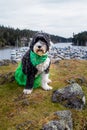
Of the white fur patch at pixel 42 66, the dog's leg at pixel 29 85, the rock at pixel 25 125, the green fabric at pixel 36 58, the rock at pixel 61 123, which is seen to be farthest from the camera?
the dog's leg at pixel 29 85

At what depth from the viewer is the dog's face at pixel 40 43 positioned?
8.40m

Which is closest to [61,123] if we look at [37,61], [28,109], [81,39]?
[28,109]

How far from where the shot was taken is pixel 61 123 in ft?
25.1

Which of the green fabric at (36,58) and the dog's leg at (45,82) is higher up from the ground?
the green fabric at (36,58)

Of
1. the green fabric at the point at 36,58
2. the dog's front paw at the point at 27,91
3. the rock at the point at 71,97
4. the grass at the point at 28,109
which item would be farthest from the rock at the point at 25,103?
the green fabric at the point at 36,58

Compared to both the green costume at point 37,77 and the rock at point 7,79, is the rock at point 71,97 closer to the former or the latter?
the green costume at point 37,77

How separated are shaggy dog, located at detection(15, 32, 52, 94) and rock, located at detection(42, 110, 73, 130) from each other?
5.01ft

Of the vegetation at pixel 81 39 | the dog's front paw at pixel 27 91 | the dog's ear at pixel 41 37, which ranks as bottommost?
the vegetation at pixel 81 39

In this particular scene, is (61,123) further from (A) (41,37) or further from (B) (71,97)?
(A) (41,37)

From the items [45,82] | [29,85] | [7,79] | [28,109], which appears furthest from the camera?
[7,79]

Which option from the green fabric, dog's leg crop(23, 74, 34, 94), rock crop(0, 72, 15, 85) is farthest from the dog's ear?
rock crop(0, 72, 15, 85)

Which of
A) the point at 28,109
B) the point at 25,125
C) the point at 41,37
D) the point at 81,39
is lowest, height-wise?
the point at 81,39

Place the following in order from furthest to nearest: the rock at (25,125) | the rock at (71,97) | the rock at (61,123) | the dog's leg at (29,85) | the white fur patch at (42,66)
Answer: the dog's leg at (29,85) → the white fur patch at (42,66) → the rock at (71,97) → the rock at (25,125) → the rock at (61,123)

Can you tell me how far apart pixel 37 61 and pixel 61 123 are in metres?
2.08
